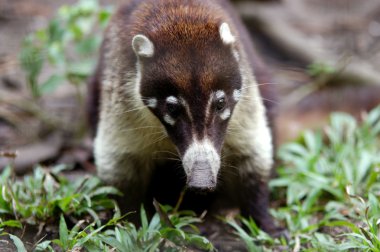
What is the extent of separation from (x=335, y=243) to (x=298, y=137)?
2.22 m

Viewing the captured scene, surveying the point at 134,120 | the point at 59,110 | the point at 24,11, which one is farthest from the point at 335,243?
the point at 24,11

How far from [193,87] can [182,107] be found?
146mm

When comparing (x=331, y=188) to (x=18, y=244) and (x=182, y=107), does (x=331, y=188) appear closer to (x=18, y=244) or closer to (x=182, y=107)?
(x=182, y=107)

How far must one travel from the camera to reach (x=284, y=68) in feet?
28.6

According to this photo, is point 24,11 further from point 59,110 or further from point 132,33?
point 132,33

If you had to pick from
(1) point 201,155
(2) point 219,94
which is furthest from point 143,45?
(1) point 201,155

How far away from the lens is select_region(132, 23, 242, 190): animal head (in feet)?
13.5

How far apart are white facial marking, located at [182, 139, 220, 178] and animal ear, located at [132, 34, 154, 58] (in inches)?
27.9

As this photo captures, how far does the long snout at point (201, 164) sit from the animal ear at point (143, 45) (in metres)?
0.71

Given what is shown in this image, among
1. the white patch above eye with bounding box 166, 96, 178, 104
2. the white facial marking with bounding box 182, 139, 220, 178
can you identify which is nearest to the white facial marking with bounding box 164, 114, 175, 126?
the white patch above eye with bounding box 166, 96, 178, 104

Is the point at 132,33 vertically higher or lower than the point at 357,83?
higher

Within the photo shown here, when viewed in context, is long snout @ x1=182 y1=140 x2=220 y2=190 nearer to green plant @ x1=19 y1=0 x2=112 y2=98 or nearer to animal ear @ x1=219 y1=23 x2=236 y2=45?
animal ear @ x1=219 y1=23 x2=236 y2=45

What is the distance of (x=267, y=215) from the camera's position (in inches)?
209

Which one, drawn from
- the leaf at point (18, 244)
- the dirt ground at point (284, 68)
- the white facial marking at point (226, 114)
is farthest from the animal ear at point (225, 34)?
the leaf at point (18, 244)
